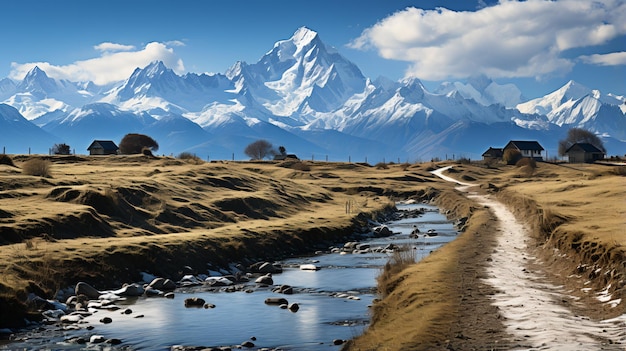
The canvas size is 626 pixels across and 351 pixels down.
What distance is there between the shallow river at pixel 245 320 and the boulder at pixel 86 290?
1956 millimetres

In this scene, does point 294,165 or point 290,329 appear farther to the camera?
point 294,165

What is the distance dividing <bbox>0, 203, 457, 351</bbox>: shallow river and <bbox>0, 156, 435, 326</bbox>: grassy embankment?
179 inches

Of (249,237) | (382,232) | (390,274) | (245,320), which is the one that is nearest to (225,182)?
(382,232)

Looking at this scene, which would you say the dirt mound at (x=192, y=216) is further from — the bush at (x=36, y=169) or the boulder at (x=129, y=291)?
the boulder at (x=129, y=291)

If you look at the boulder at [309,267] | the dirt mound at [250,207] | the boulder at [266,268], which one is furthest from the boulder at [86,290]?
the dirt mound at [250,207]

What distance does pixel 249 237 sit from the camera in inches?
2416

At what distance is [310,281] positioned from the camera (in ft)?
154

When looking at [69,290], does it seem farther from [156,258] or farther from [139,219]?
[139,219]

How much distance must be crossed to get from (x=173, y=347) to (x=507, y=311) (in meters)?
13.8

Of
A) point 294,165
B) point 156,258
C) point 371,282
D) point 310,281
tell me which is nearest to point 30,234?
point 156,258

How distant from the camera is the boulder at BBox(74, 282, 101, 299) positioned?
4038cm

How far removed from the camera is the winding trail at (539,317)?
23125 millimetres

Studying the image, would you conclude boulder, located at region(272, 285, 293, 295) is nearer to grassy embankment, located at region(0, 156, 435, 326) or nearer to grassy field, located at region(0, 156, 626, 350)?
grassy field, located at region(0, 156, 626, 350)

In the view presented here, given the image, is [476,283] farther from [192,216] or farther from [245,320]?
[192,216]
